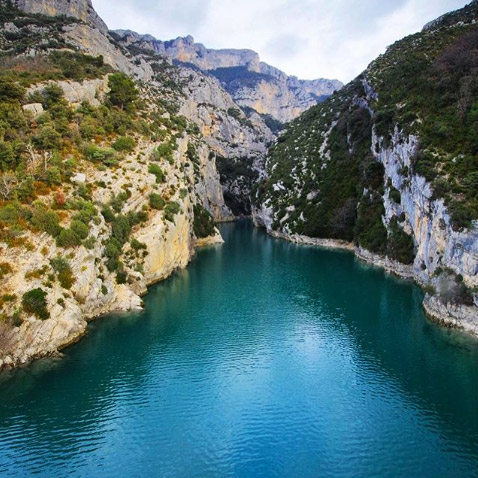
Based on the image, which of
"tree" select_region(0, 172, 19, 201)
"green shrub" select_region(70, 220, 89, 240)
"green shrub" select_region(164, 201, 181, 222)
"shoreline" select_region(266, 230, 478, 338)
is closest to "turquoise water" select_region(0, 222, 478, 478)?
"shoreline" select_region(266, 230, 478, 338)

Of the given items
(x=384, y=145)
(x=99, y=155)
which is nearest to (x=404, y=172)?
(x=384, y=145)

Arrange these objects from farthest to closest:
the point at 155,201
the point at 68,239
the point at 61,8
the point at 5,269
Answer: the point at 61,8 < the point at 155,201 < the point at 68,239 < the point at 5,269

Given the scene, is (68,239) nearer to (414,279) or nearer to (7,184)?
(7,184)

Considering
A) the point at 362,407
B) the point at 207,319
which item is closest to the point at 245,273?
the point at 207,319

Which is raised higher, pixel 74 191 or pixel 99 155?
pixel 99 155

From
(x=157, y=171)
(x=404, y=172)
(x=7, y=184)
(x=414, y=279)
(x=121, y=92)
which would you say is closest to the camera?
(x=7, y=184)

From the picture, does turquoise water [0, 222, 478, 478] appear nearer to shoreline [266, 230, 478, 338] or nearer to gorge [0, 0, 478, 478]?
gorge [0, 0, 478, 478]

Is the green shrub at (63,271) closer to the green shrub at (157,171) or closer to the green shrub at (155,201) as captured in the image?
the green shrub at (155,201)

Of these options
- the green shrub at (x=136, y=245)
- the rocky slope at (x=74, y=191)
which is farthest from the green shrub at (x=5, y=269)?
the green shrub at (x=136, y=245)
